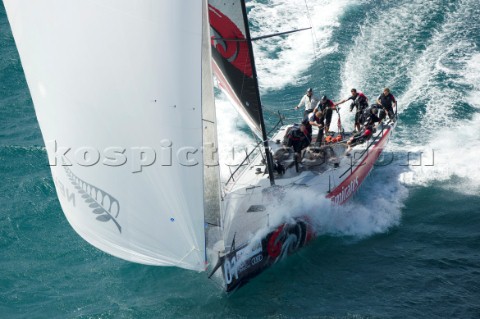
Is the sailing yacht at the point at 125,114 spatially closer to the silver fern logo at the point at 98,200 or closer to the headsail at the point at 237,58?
the silver fern logo at the point at 98,200

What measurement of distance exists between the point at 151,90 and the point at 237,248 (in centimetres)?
461

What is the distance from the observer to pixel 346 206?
57.1 ft

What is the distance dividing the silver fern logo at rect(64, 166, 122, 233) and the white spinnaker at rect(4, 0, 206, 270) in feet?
0.07

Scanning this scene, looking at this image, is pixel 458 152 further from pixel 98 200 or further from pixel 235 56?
pixel 98 200

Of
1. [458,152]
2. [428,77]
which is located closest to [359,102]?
[458,152]

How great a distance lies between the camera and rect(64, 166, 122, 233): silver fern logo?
11898mm

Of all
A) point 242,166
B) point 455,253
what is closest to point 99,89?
point 242,166

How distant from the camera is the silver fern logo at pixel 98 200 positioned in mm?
11898

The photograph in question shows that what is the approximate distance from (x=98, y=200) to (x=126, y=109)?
6.32 ft

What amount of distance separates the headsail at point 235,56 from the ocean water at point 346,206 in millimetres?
2932

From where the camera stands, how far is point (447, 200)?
1783 centimetres

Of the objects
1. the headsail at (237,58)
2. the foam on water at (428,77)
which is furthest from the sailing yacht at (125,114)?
the foam on water at (428,77)

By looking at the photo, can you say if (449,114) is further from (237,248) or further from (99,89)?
(99,89)

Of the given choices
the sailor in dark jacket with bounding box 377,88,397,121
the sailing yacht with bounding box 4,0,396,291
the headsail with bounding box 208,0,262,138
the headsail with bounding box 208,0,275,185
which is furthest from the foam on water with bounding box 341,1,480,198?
the sailing yacht with bounding box 4,0,396,291
